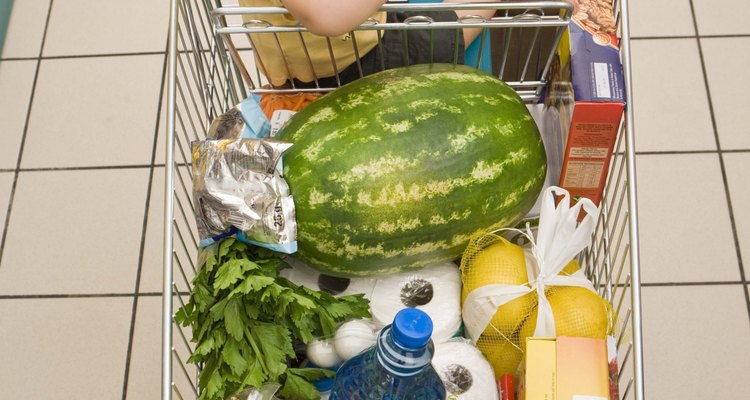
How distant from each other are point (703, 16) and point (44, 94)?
1736mm

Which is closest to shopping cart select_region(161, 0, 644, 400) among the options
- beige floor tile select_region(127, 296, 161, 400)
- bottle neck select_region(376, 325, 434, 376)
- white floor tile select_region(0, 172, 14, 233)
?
bottle neck select_region(376, 325, 434, 376)

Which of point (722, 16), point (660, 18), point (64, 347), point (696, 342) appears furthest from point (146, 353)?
point (722, 16)

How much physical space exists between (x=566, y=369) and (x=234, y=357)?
391mm

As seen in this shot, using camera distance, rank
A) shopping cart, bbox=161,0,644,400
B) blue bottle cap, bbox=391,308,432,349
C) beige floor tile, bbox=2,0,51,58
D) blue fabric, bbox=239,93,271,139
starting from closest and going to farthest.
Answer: blue bottle cap, bbox=391,308,432,349 < shopping cart, bbox=161,0,644,400 < blue fabric, bbox=239,93,271,139 < beige floor tile, bbox=2,0,51,58

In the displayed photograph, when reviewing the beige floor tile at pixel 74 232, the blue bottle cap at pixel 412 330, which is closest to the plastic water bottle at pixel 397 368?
the blue bottle cap at pixel 412 330

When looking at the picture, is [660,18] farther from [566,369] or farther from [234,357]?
[234,357]

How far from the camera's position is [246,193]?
0.90 m

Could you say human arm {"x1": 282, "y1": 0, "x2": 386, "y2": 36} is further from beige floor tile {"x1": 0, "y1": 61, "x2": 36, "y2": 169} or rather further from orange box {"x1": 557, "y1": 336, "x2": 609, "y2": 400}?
beige floor tile {"x1": 0, "y1": 61, "x2": 36, "y2": 169}

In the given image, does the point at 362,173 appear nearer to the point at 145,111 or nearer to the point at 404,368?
the point at 404,368

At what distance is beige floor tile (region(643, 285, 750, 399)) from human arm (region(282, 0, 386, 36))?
42.2 inches

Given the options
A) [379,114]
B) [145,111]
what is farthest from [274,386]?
[145,111]

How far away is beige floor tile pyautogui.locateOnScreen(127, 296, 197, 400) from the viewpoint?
1.60 metres

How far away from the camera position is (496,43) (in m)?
1.46

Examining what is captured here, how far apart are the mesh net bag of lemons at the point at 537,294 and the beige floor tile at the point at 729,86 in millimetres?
1027
